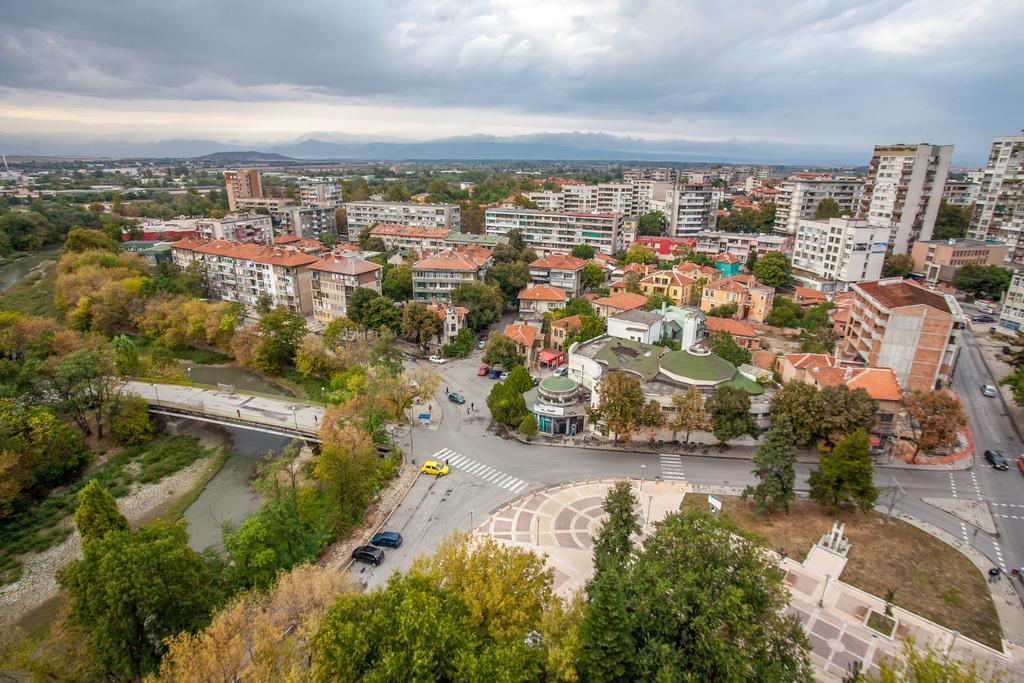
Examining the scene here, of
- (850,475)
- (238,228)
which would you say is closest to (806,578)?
(850,475)

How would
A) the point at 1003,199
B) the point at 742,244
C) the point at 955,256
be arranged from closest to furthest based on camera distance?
the point at 955,256 < the point at 1003,199 < the point at 742,244

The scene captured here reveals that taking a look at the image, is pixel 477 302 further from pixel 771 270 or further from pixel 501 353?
pixel 771 270

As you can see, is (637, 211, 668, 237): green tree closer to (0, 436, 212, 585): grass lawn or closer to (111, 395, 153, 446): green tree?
(0, 436, 212, 585): grass lawn

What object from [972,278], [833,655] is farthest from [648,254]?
[833,655]

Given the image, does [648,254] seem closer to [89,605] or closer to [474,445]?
[474,445]

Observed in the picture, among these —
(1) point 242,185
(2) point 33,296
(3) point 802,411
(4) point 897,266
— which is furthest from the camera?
(1) point 242,185

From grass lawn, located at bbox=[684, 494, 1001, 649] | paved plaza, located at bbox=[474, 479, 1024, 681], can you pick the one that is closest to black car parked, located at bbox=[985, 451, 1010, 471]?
grass lawn, located at bbox=[684, 494, 1001, 649]

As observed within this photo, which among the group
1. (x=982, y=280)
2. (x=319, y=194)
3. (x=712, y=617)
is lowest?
(x=712, y=617)
